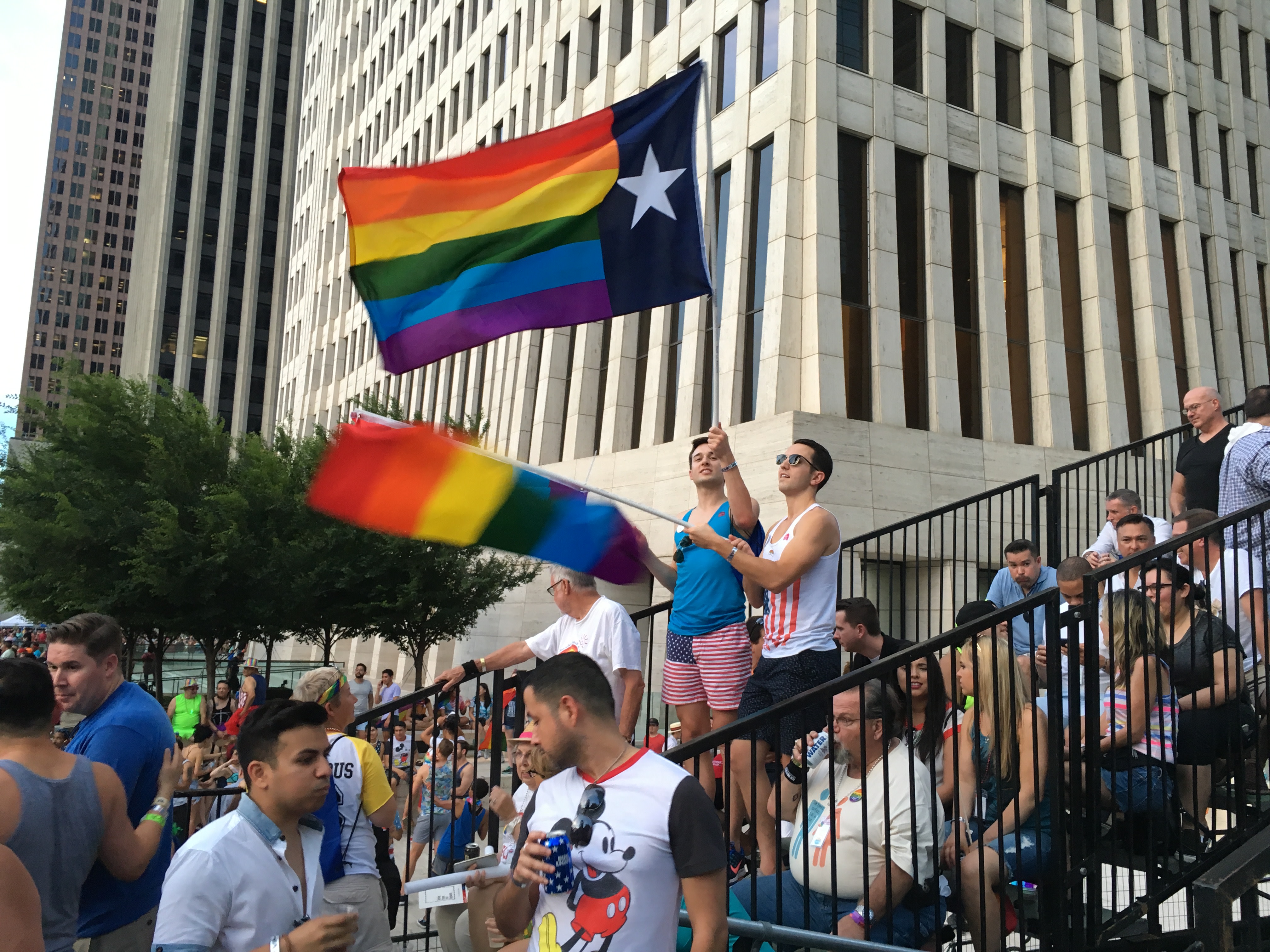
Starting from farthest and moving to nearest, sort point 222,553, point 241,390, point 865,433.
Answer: point 241,390 → point 222,553 → point 865,433

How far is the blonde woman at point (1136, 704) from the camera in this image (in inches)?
177

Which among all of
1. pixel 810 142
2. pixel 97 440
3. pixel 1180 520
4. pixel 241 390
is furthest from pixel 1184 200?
pixel 241 390

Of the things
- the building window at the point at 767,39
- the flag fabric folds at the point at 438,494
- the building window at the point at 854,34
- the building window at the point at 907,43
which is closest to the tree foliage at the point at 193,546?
the building window at the point at 767,39

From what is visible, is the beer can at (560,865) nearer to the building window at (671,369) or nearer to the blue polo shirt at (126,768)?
the blue polo shirt at (126,768)

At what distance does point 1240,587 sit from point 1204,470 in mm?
2309

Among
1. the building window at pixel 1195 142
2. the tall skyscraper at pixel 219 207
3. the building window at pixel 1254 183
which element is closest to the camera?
the building window at pixel 1195 142

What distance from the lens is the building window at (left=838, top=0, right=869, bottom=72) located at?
19.6 m

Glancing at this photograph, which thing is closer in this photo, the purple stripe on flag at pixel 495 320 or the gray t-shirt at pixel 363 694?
the purple stripe on flag at pixel 495 320

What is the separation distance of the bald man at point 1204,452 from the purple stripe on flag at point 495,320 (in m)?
4.95

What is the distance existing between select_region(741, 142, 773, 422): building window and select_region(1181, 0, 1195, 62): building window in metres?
12.4

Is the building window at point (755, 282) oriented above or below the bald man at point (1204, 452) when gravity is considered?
above

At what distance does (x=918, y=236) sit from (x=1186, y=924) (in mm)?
16643

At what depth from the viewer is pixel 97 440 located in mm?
22266

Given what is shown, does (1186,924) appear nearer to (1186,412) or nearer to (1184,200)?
(1186,412)
